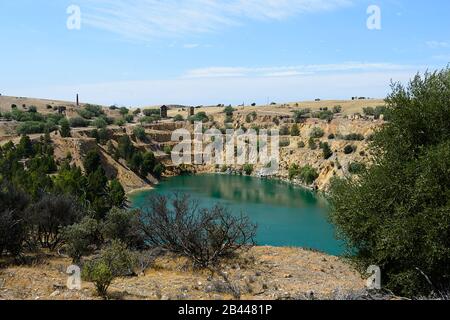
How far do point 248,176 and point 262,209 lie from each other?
92.1 ft

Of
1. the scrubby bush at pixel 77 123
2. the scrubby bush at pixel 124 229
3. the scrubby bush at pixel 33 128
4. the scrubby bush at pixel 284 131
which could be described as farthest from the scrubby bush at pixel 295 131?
the scrubby bush at pixel 124 229

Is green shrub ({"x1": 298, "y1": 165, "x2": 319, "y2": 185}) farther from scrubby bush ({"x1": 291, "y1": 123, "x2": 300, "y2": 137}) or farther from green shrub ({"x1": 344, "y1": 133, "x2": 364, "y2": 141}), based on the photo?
scrubby bush ({"x1": 291, "y1": 123, "x2": 300, "y2": 137})

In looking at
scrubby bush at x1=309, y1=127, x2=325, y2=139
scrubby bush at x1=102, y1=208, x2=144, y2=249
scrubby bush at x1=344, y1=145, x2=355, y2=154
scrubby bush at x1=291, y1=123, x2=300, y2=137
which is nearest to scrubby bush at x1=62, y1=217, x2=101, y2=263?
scrubby bush at x1=102, y1=208, x2=144, y2=249

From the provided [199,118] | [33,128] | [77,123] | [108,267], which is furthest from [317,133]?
[108,267]

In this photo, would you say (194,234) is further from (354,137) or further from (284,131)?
(284,131)

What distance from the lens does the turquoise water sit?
33.8m

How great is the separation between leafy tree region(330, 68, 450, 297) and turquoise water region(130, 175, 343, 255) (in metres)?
7.01

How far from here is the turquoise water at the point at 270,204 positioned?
33.8 metres

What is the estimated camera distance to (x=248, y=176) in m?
75.7

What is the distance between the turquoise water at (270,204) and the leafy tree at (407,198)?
23.0 feet

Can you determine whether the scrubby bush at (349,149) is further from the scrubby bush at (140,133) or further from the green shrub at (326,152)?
the scrubby bush at (140,133)
